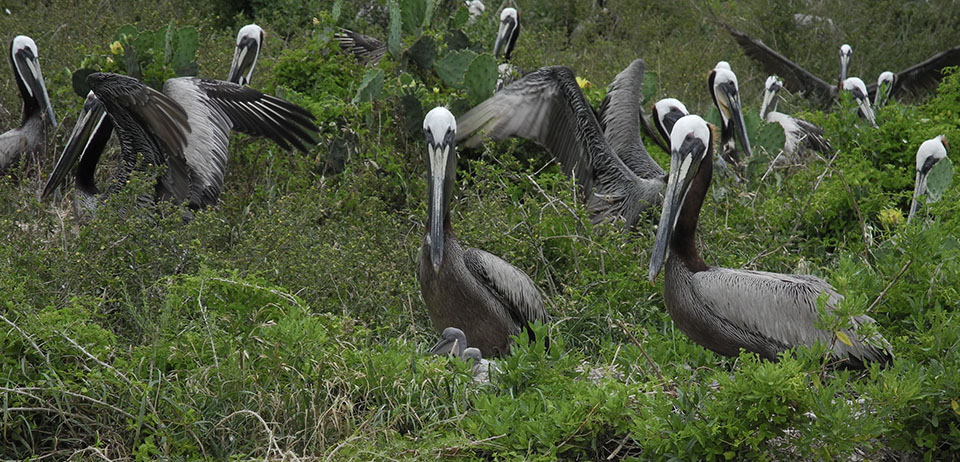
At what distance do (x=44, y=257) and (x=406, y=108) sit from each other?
9.12 feet

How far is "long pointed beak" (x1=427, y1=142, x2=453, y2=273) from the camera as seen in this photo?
4594 mm

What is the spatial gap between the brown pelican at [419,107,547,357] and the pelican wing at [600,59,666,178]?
2220 millimetres

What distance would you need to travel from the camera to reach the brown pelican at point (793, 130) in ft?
28.1

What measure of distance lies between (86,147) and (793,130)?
576 cm

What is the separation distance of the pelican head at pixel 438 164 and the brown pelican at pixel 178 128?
1.24 m

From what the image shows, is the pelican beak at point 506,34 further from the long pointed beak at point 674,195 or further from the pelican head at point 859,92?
the long pointed beak at point 674,195

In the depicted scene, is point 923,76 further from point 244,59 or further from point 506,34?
point 244,59

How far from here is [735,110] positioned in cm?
781

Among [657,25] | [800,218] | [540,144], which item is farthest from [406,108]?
[657,25]

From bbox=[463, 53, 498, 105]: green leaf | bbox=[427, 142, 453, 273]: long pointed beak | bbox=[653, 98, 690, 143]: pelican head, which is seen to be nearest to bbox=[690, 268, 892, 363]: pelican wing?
bbox=[427, 142, 453, 273]: long pointed beak

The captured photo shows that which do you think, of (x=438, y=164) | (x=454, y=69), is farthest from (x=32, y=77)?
(x=438, y=164)

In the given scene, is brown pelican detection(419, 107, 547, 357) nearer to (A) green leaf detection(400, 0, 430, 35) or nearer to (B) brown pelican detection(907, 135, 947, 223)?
(B) brown pelican detection(907, 135, 947, 223)

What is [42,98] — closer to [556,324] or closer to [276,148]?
[276,148]

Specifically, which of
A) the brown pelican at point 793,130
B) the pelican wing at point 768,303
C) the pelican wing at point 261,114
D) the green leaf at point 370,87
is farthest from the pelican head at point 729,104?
the pelican wing at point 768,303
